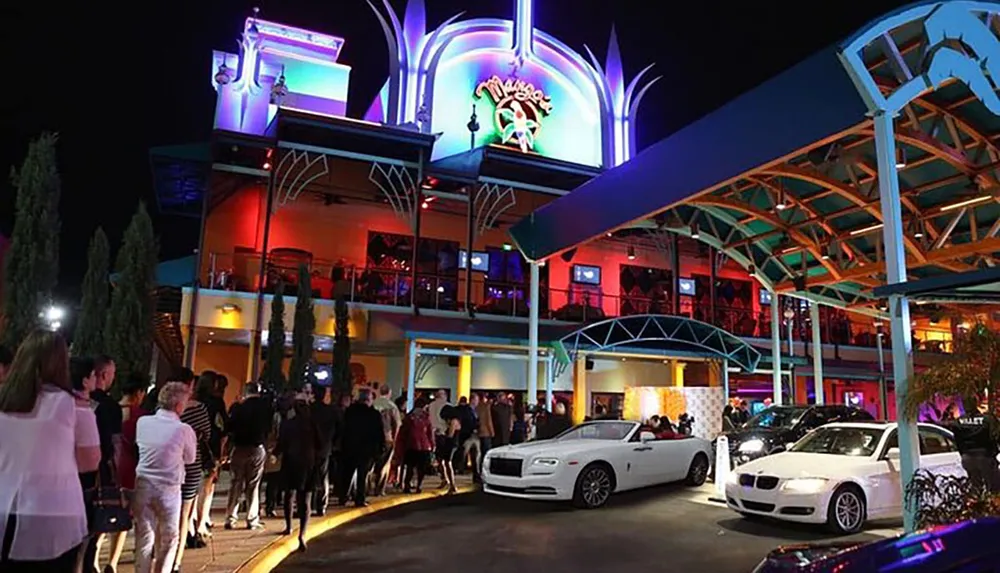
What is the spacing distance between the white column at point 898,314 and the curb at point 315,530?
658 centimetres

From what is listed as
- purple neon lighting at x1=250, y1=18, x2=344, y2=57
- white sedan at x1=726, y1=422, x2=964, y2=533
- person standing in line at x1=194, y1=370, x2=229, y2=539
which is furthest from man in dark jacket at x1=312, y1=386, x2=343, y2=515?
purple neon lighting at x1=250, y1=18, x2=344, y2=57

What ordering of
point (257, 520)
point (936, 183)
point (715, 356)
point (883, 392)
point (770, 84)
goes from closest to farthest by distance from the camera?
point (257, 520) < point (770, 84) < point (936, 183) < point (715, 356) < point (883, 392)

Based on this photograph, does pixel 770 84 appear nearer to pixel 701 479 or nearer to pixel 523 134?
pixel 701 479

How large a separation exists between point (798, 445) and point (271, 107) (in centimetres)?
1924

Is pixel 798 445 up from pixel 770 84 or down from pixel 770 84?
down

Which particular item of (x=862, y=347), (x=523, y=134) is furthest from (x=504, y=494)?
(x=862, y=347)

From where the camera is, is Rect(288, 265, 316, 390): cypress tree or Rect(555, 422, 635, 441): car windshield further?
Rect(288, 265, 316, 390): cypress tree

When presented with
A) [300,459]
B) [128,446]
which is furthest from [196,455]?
[300,459]

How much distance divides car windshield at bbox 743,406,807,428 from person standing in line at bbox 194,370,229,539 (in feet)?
38.6

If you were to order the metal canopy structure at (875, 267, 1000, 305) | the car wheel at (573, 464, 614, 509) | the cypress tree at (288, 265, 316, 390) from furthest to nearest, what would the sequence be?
the cypress tree at (288, 265, 316, 390) → the car wheel at (573, 464, 614, 509) → the metal canopy structure at (875, 267, 1000, 305)

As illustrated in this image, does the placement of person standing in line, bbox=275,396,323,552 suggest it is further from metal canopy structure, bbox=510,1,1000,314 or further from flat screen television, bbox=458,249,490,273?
flat screen television, bbox=458,249,490,273

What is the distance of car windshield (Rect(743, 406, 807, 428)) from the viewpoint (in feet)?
49.6

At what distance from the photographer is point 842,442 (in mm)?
10328

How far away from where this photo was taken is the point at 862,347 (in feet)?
95.9
